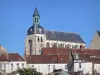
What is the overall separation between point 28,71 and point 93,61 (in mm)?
15416

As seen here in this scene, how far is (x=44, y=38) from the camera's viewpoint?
4783 inches

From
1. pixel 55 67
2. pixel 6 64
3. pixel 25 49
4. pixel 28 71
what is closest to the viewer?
pixel 28 71

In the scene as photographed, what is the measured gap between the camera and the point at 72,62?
271 feet

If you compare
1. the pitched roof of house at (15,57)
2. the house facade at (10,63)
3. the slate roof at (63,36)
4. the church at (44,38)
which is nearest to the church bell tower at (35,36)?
the church at (44,38)

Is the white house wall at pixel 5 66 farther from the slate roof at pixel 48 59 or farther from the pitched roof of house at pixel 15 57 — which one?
the slate roof at pixel 48 59

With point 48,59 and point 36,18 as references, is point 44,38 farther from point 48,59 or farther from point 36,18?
point 48,59

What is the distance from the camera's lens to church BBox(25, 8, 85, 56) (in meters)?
120

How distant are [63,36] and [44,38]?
5.69 m

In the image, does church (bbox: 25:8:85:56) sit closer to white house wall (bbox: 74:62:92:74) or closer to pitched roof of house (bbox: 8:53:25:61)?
pitched roof of house (bbox: 8:53:25:61)

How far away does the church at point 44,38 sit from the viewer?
4744 inches

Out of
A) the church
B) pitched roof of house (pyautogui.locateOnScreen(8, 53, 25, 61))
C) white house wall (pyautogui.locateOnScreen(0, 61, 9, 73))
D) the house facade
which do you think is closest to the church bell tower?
the church

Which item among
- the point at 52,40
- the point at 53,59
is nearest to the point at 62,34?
Answer: the point at 52,40

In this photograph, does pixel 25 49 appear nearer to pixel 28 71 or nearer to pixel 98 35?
pixel 98 35

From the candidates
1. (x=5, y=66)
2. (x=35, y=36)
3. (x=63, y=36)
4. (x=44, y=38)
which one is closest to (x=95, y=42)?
(x=44, y=38)
